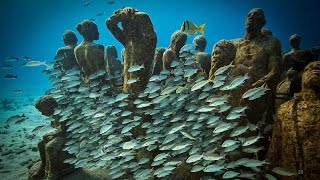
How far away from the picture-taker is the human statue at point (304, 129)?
5672 mm

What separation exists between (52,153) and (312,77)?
8.57 metres

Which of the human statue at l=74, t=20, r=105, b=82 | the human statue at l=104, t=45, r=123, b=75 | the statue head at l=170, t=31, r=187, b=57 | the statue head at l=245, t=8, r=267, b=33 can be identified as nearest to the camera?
the statue head at l=245, t=8, r=267, b=33

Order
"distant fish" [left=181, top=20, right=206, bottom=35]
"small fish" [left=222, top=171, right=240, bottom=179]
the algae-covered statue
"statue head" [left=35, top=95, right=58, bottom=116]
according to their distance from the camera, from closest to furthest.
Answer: "small fish" [left=222, top=171, right=240, bottom=179], "distant fish" [left=181, top=20, right=206, bottom=35], the algae-covered statue, "statue head" [left=35, top=95, right=58, bottom=116]

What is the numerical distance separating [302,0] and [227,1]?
22.4m

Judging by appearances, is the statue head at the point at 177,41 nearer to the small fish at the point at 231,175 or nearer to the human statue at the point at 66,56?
the human statue at the point at 66,56

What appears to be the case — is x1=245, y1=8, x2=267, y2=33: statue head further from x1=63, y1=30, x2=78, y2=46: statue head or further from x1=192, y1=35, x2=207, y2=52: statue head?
x1=63, y1=30, x2=78, y2=46: statue head

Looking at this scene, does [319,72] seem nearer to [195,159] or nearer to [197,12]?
[195,159]

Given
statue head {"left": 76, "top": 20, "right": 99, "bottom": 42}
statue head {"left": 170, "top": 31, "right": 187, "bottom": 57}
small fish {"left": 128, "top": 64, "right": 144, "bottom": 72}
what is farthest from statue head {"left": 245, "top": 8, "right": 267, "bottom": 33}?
statue head {"left": 76, "top": 20, "right": 99, "bottom": 42}

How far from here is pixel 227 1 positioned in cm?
7544

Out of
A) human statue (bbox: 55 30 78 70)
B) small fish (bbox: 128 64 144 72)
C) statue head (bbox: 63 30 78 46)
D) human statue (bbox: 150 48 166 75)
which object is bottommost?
small fish (bbox: 128 64 144 72)

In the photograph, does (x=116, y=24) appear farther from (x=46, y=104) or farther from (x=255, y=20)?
(x=255, y=20)

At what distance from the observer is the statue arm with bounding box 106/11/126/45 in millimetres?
10440

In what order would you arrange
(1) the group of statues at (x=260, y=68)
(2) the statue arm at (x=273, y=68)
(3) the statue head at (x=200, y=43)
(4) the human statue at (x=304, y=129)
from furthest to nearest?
(3) the statue head at (x=200, y=43) < (2) the statue arm at (x=273, y=68) < (1) the group of statues at (x=260, y=68) < (4) the human statue at (x=304, y=129)

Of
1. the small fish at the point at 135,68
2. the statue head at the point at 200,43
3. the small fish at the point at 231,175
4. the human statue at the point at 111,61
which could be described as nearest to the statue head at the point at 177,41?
the statue head at the point at 200,43
